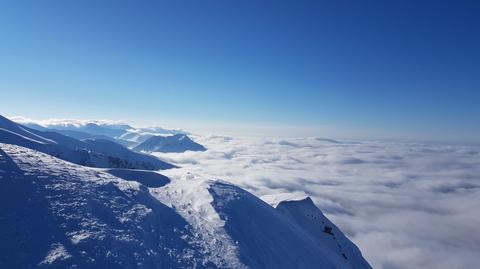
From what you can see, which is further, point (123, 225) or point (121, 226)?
point (123, 225)

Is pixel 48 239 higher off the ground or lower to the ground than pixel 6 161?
lower

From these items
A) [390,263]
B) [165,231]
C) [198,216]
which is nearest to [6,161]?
[165,231]

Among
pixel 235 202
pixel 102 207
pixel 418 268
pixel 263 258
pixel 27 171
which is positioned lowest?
pixel 418 268

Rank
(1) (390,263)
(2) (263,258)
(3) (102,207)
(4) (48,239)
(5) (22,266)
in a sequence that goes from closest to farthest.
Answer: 1. (5) (22,266)
2. (4) (48,239)
3. (3) (102,207)
4. (2) (263,258)
5. (1) (390,263)

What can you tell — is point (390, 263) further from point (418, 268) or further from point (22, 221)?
point (22, 221)

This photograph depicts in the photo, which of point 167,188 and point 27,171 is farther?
point 167,188

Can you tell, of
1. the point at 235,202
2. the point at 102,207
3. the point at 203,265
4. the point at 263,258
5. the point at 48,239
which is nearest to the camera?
the point at 48,239
